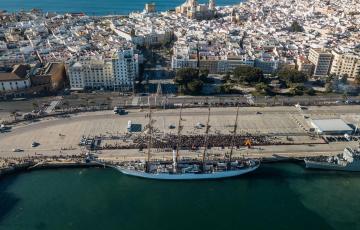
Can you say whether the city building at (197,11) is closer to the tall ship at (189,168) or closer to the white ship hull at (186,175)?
the tall ship at (189,168)

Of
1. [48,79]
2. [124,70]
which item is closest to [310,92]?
[124,70]

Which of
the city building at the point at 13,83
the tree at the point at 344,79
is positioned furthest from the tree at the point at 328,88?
the city building at the point at 13,83

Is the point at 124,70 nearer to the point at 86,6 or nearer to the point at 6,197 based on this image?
the point at 6,197

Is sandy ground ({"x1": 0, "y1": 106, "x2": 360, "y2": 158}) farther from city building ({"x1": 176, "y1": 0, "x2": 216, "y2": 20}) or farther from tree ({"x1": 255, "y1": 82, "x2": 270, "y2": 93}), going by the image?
city building ({"x1": 176, "y1": 0, "x2": 216, "y2": 20})

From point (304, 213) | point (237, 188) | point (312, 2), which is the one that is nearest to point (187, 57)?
point (237, 188)

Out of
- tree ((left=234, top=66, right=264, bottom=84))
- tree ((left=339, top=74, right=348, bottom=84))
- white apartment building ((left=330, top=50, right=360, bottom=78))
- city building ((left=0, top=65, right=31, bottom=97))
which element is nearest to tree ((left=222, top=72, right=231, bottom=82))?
tree ((left=234, top=66, right=264, bottom=84))
